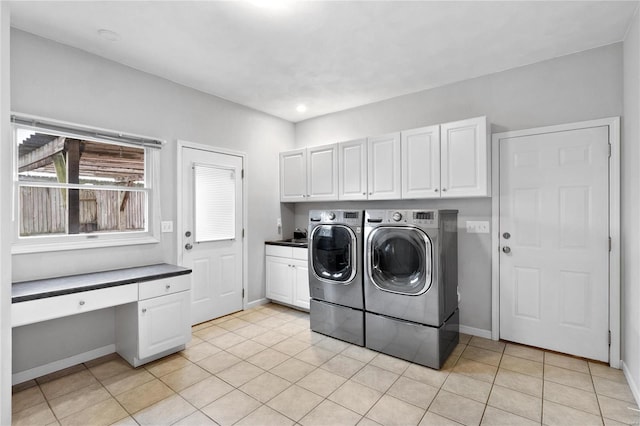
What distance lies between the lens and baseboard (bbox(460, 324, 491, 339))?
10.5ft

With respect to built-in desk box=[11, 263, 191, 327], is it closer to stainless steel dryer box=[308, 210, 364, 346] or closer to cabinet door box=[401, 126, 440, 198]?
stainless steel dryer box=[308, 210, 364, 346]

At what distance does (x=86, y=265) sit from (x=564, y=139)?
4.31m

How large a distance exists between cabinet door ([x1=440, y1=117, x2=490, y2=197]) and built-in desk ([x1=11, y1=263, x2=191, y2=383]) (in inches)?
105

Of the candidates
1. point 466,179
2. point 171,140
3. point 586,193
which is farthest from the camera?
point 171,140

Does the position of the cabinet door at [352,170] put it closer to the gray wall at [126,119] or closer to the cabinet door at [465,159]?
the cabinet door at [465,159]

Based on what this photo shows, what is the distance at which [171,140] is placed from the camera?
332cm

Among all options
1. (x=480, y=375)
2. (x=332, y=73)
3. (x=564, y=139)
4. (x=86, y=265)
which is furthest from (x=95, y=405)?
(x=564, y=139)

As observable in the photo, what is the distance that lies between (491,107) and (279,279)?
10.3ft

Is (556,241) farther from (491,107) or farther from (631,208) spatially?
(491,107)

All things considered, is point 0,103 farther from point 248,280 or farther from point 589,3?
point 589,3

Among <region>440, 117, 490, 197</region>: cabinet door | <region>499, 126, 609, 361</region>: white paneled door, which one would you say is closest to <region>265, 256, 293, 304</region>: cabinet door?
<region>440, 117, 490, 197</region>: cabinet door

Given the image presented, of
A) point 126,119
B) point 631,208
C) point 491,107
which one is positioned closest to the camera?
point 631,208

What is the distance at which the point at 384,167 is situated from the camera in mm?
3502

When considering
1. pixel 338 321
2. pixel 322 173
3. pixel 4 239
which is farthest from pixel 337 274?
pixel 4 239
